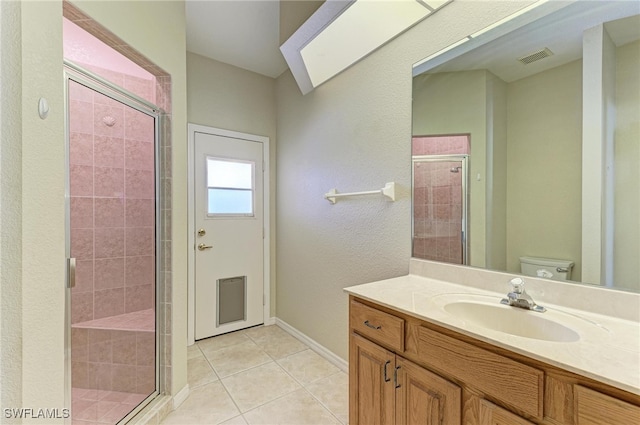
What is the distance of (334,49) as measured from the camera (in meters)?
2.04

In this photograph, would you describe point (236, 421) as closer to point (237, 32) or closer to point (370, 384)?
point (370, 384)

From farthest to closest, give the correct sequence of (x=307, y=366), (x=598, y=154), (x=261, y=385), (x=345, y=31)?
(x=307, y=366), (x=261, y=385), (x=345, y=31), (x=598, y=154)

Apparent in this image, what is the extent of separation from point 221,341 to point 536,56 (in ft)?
10.2

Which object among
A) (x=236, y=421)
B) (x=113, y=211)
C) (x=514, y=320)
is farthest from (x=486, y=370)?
(x=113, y=211)

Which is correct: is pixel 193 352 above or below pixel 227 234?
below

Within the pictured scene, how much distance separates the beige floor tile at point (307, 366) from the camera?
2094 millimetres

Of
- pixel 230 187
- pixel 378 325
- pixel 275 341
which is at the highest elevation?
pixel 230 187

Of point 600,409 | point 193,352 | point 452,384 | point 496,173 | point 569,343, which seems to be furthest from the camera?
point 193,352

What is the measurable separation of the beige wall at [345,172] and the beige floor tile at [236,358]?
47cm

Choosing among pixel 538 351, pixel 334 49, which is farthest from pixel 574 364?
pixel 334 49

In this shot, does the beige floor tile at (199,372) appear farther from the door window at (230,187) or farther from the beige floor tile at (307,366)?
the door window at (230,187)

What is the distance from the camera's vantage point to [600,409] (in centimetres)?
64

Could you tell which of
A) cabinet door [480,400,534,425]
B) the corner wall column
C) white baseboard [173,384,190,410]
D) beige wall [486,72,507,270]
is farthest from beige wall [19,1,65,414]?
the corner wall column

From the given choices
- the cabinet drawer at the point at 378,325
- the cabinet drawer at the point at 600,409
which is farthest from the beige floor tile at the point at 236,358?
the cabinet drawer at the point at 600,409
